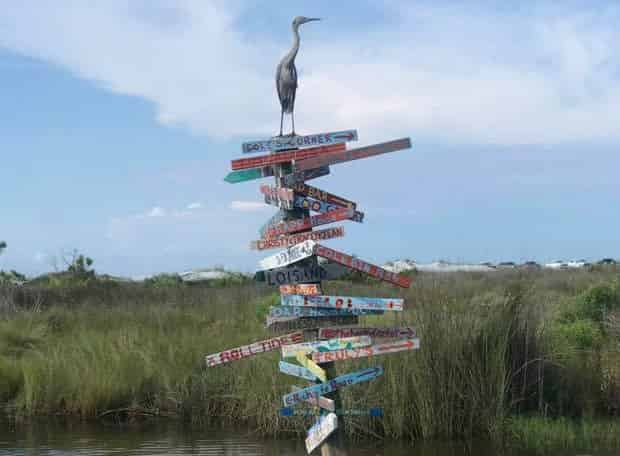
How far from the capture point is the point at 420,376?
877 centimetres

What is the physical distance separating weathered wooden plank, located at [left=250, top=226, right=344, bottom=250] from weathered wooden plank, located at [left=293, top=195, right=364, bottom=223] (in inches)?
5.4

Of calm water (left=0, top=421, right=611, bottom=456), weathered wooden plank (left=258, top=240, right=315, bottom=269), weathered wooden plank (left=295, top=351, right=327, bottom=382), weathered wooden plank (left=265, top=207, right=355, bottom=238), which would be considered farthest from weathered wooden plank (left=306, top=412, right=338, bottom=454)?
calm water (left=0, top=421, right=611, bottom=456)

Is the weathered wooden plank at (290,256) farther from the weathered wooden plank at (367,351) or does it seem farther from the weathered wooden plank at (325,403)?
the weathered wooden plank at (325,403)

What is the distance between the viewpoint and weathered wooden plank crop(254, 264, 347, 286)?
5703 millimetres

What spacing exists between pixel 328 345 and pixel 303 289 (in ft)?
1.42

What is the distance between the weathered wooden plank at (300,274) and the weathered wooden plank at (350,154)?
705mm

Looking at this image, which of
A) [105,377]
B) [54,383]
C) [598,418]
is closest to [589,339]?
[598,418]

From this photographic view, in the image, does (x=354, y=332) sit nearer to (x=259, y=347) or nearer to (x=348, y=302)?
(x=348, y=302)

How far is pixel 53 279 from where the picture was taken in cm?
2847

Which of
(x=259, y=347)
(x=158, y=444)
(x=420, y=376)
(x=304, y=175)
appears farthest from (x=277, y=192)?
(x=158, y=444)

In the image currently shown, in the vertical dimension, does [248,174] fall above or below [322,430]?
above

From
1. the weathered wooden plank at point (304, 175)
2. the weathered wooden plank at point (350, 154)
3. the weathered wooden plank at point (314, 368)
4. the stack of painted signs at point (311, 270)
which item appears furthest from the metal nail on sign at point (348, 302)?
the weathered wooden plank at point (350, 154)

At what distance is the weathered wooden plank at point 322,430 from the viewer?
5.40 metres

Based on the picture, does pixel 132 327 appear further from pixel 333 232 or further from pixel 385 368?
pixel 333 232
